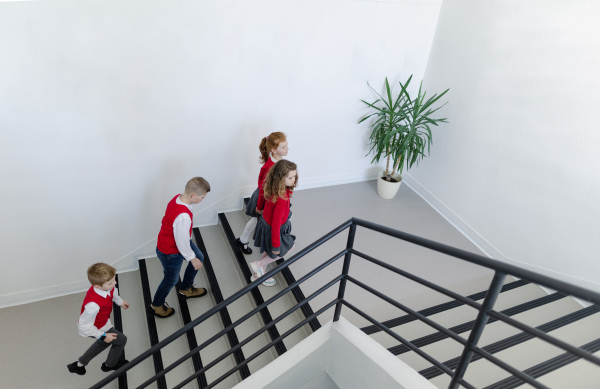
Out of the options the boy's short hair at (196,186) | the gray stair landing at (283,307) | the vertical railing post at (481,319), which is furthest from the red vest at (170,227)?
the vertical railing post at (481,319)

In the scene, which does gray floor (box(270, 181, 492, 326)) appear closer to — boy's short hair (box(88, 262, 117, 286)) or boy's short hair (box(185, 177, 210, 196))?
boy's short hair (box(185, 177, 210, 196))

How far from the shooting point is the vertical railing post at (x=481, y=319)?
53.6 inches

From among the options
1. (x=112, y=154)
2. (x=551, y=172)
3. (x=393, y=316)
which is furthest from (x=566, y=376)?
(x=112, y=154)

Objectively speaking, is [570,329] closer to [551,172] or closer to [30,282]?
[551,172]

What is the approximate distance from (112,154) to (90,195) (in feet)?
1.53

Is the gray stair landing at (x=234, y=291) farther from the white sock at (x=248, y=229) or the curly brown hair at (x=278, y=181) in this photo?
the curly brown hair at (x=278, y=181)

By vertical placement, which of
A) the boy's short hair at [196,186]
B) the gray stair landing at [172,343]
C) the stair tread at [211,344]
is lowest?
the gray stair landing at [172,343]

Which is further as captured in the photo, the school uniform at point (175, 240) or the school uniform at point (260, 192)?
the school uniform at point (260, 192)

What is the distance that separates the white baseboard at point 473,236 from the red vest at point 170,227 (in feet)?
9.50

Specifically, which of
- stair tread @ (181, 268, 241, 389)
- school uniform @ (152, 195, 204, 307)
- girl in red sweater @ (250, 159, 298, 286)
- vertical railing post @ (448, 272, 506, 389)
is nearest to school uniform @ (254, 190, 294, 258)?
girl in red sweater @ (250, 159, 298, 286)

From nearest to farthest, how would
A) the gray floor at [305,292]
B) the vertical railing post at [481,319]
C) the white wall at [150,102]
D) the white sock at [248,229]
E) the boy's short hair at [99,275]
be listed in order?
the vertical railing post at [481,319] → the boy's short hair at [99,275] → the white wall at [150,102] → the gray floor at [305,292] → the white sock at [248,229]

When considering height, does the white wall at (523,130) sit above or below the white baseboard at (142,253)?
above

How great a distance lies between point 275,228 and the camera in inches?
116

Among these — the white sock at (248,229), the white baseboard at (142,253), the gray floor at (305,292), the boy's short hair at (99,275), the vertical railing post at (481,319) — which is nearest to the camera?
the vertical railing post at (481,319)
